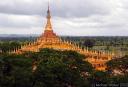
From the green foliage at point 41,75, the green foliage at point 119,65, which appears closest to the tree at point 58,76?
the green foliage at point 41,75

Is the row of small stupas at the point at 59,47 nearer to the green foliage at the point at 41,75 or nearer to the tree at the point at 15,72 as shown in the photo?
the tree at the point at 15,72

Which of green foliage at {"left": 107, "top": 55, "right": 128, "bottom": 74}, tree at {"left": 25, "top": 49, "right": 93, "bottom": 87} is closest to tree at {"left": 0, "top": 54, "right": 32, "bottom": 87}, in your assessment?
tree at {"left": 25, "top": 49, "right": 93, "bottom": 87}

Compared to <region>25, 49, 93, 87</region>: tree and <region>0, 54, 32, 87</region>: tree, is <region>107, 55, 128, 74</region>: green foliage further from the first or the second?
<region>0, 54, 32, 87</region>: tree

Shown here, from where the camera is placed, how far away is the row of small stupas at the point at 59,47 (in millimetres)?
61000

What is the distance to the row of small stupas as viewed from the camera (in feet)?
200

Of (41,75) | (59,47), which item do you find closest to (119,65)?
(41,75)

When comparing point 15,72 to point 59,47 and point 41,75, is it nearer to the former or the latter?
point 41,75

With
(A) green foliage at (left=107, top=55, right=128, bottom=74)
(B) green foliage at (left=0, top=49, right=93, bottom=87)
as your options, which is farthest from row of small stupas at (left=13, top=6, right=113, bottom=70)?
(B) green foliage at (left=0, top=49, right=93, bottom=87)

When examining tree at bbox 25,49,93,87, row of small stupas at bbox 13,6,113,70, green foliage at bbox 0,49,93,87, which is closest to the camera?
green foliage at bbox 0,49,93,87

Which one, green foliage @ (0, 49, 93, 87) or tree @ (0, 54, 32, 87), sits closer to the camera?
tree @ (0, 54, 32, 87)

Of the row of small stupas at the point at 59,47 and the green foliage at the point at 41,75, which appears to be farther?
the row of small stupas at the point at 59,47

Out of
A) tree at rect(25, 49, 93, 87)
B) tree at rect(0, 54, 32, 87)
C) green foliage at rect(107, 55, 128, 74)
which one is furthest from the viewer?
green foliage at rect(107, 55, 128, 74)

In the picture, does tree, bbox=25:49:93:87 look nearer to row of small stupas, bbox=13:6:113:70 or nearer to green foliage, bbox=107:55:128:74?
green foliage, bbox=107:55:128:74

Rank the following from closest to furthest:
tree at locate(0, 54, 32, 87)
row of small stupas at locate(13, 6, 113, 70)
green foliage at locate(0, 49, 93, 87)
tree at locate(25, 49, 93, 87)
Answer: tree at locate(0, 54, 32, 87)
green foliage at locate(0, 49, 93, 87)
tree at locate(25, 49, 93, 87)
row of small stupas at locate(13, 6, 113, 70)
